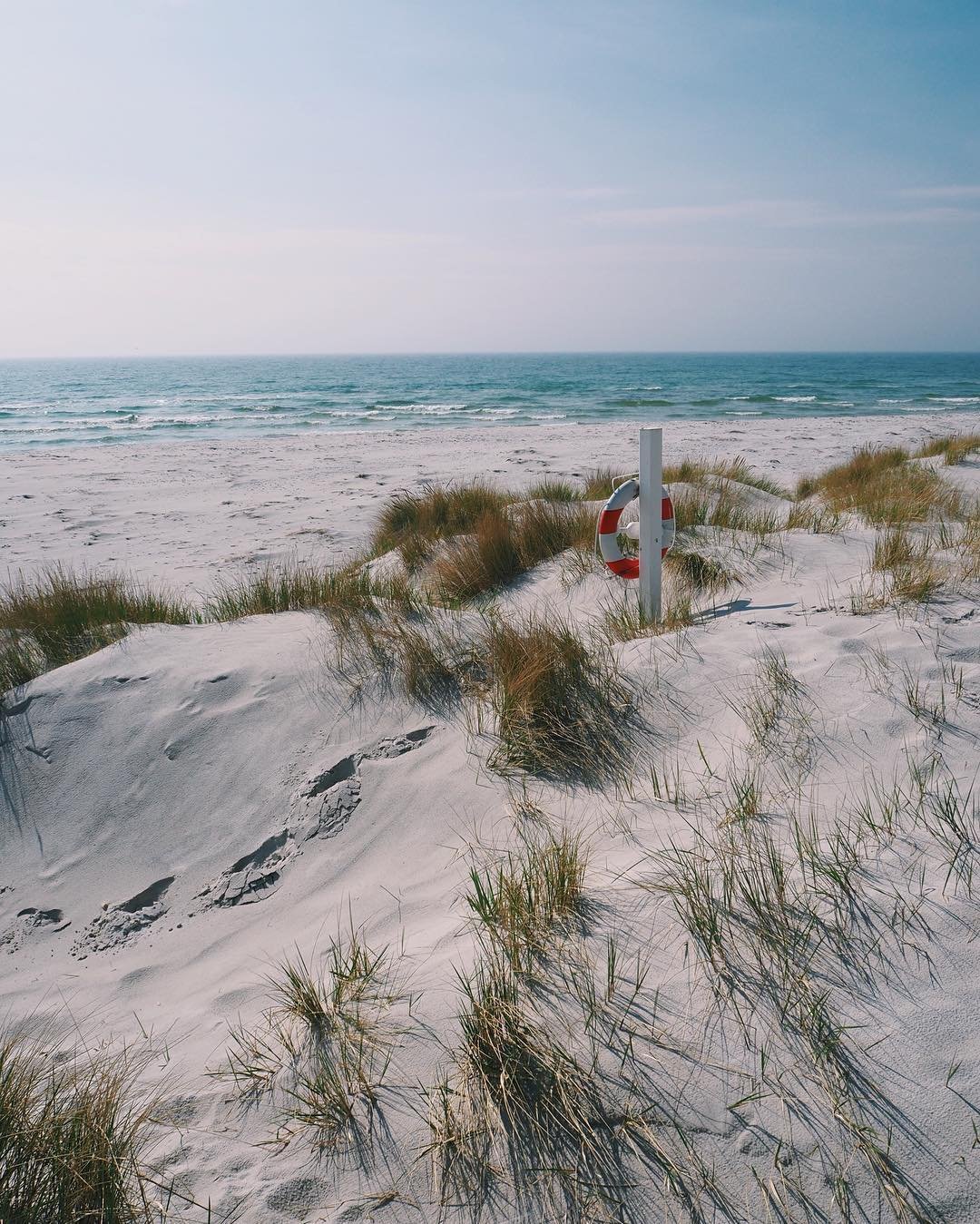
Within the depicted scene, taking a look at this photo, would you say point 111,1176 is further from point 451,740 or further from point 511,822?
point 451,740

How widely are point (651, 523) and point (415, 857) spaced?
229 centimetres

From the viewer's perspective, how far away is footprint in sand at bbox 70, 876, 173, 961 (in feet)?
8.96

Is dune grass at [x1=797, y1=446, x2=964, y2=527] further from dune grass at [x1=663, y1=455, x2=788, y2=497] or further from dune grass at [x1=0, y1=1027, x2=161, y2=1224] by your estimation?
dune grass at [x1=0, y1=1027, x2=161, y2=1224]

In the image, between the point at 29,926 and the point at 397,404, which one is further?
the point at 397,404

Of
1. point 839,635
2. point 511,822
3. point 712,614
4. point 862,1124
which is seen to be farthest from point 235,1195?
point 712,614

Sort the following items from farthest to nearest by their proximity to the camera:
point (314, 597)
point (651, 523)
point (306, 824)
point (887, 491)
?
point (887, 491)
point (314, 597)
point (651, 523)
point (306, 824)

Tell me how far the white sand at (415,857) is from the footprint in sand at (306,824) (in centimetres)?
1

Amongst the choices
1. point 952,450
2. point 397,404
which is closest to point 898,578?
point 952,450

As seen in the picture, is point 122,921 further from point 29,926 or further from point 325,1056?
point 325,1056

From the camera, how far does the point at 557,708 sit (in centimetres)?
320

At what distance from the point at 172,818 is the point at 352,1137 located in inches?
76.7

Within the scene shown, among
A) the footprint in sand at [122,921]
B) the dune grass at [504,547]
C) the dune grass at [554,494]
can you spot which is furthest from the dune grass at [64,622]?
the dune grass at [554,494]

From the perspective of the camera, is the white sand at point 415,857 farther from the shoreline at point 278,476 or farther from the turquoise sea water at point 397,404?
the turquoise sea water at point 397,404

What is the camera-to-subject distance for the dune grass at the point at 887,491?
6.05m
